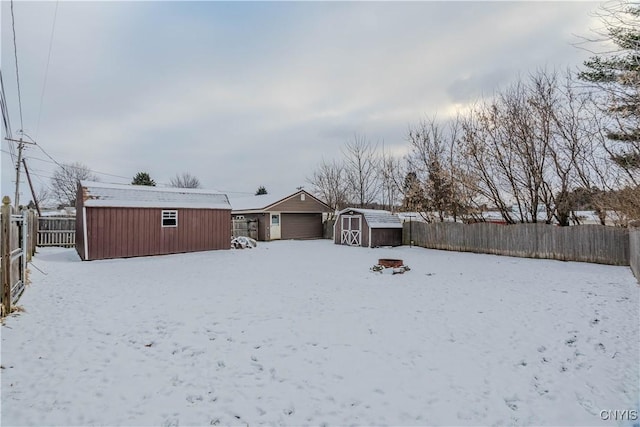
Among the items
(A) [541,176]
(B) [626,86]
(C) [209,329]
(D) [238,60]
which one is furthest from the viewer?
(A) [541,176]

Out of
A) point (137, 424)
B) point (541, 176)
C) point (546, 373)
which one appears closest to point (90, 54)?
point (137, 424)

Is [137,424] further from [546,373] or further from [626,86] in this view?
[626,86]

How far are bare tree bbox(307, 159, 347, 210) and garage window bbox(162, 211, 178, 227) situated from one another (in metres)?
20.1

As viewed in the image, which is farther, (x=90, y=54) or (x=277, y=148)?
(x=277, y=148)

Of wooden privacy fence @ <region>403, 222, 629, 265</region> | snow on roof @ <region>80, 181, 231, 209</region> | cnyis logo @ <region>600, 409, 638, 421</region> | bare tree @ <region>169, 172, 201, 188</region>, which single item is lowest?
cnyis logo @ <region>600, 409, 638, 421</region>

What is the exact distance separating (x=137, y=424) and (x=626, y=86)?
829cm

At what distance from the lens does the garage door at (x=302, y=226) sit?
23445mm

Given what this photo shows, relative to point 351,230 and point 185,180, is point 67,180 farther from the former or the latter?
point 351,230

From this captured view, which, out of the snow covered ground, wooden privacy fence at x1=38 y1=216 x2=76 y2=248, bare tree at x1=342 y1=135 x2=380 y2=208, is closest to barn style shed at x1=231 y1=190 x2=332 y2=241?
bare tree at x1=342 y1=135 x2=380 y2=208

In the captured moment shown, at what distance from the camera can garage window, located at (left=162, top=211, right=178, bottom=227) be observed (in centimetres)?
1431

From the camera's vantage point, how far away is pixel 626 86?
5.54 meters

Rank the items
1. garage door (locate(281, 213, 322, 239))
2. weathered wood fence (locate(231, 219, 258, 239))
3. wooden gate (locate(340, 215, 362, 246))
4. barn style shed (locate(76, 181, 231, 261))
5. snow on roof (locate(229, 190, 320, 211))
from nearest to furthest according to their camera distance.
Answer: barn style shed (locate(76, 181, 231, 261)) < wooden gate (locate(340, 215, 362, 246)) < snow on roof (locate(229, 190, 320, 211)) < weathered wood fence (locate(231, 219, 258, 239)) < garage door (locate(281, 213, 322, 239))

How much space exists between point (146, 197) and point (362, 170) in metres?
20.8

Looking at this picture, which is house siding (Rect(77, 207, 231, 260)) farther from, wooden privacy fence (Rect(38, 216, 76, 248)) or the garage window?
wooden privacy fence (Rect(38, 216, 76, 248))
